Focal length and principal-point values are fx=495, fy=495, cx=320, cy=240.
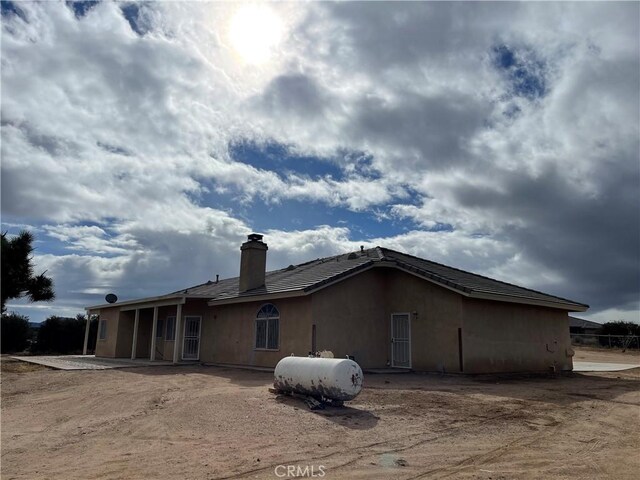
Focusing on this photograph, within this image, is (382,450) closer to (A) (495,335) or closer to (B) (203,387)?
(B) (203,387)

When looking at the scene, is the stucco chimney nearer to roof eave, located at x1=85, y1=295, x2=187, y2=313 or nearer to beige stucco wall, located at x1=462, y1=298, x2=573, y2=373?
roof eave, located at x1=85, y1=295, x2=187, y2=313

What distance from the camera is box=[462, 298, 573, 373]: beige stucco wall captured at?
1523 centimetres

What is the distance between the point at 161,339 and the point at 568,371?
17.8 metres

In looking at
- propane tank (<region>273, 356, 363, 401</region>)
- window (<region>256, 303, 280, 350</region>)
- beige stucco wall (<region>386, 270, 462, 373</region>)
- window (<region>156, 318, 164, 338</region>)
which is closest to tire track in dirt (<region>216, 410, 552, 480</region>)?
propane tank (<region>273, 356, 363, 401</region>)

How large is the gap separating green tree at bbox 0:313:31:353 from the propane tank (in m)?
30.4

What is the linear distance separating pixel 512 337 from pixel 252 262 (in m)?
10.1

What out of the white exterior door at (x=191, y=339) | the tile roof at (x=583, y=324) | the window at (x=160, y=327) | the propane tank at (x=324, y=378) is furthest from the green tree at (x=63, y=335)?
the tile roof at (x=583, y=324)

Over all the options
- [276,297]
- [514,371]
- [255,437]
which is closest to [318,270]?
[276,297]

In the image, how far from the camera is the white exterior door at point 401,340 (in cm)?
1647

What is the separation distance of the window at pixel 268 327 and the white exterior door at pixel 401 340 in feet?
13.0

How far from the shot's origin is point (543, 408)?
29.9 ft

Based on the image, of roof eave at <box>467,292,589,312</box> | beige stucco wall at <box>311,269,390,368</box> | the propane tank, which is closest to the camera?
the propane tank

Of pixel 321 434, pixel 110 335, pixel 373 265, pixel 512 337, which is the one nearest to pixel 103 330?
pixel 110 335

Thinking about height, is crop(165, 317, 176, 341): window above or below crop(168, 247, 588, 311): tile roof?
below
